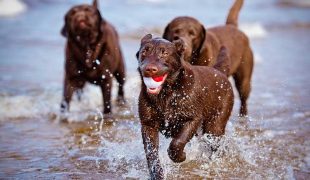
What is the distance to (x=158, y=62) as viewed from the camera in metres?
5.05

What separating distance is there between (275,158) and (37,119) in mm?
3585

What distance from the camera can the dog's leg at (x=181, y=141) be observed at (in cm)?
536

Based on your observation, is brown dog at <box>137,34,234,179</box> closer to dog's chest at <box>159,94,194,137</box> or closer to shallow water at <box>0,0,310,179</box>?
dog's chest at <box>159,94,194,137</box>

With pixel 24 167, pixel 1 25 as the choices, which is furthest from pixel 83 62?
pixel 1 25

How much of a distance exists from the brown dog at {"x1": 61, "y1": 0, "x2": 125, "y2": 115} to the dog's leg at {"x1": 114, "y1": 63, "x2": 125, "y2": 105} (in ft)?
2.49

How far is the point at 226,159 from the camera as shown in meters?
6.45

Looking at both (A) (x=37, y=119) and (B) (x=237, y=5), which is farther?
(B) (x=237, y=5)

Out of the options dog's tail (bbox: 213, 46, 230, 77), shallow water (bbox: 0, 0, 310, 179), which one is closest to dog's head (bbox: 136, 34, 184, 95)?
shallow water (bbox: 0, 0, 310, 179)

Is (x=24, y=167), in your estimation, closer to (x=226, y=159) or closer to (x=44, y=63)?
(x=226, y=159)

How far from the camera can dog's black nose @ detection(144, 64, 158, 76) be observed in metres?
4.89

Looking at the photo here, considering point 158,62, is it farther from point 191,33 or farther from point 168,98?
point 191,33

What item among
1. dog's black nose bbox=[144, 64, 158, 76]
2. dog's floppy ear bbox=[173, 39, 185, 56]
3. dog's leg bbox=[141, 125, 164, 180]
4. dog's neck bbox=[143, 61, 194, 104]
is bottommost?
dog's leg bbox=[141, 125, 164, 180]

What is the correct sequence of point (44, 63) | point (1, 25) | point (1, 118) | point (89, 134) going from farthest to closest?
point (1, 25) → point (44, 63) → point (1, 118) → point (89, 134)

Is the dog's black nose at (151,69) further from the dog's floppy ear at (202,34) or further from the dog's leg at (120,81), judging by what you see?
the dog's leg at (120,81)
